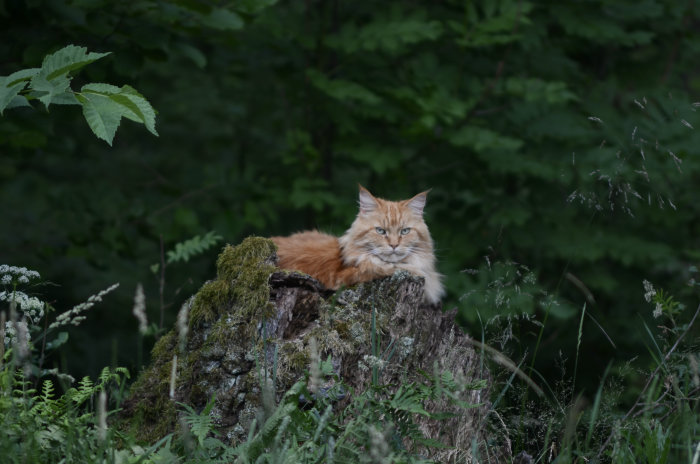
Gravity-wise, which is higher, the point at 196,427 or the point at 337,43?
the point at 337,43

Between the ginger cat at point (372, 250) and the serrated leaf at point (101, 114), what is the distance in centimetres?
150

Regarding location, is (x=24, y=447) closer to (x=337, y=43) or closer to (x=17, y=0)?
(x=17, y=0)

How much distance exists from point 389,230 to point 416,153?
9.49 feet

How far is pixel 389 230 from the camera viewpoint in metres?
4.21

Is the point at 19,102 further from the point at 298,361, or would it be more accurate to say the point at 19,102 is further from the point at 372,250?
the point at 372,250

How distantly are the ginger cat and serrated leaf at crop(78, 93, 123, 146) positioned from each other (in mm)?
1501

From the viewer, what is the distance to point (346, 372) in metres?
3.11

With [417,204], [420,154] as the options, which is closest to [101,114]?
[417,204]

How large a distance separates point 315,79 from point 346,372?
350 cm

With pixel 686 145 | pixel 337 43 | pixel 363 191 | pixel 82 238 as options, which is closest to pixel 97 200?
pixel 82 238

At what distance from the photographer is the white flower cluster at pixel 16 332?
2367 mm

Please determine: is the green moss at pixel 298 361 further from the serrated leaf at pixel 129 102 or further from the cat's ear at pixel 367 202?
the cat's ear at pixel 367 202

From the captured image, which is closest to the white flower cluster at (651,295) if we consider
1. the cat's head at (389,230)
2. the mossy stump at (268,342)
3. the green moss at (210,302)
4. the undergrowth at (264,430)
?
the mossy stump at (268,342)

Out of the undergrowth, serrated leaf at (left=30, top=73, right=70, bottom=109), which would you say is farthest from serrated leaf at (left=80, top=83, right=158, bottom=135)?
the undergrowth
